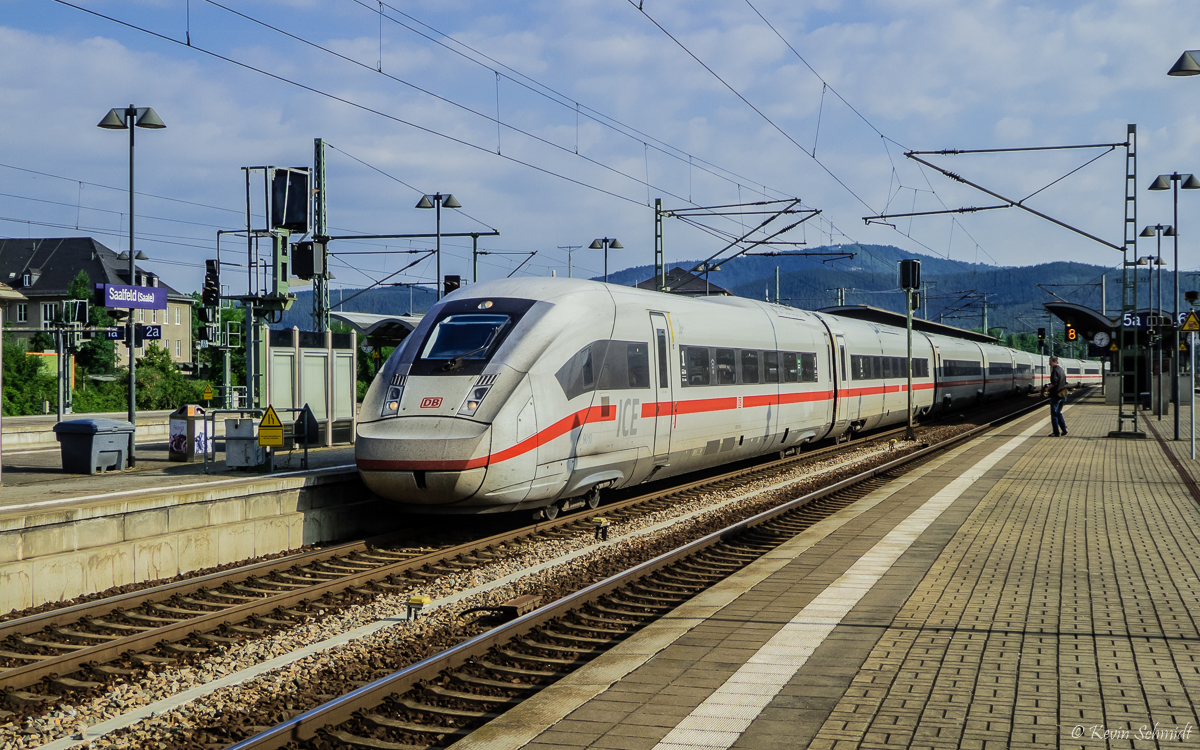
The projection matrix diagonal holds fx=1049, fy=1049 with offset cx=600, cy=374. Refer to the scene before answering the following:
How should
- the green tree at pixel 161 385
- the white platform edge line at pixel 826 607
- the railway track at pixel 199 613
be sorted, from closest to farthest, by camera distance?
1. the white platform edge line at pixel 826 607
2. the railway track at pixel 199 613
3. the green tree at pixel 161 385

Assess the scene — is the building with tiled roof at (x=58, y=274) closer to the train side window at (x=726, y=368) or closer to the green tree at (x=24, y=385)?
the green tree at (x=24, y=385)

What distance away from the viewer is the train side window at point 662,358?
14.3 meters

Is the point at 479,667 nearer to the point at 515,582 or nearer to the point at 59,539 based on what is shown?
the point at 515,582

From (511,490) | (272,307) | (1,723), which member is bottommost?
(1,723)

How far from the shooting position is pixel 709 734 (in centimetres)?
489

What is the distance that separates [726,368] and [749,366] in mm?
1196

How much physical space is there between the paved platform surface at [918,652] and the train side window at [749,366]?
5982mm

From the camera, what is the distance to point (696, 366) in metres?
15.5

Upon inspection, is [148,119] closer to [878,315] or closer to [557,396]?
[557,396]

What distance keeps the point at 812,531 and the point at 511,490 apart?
3272mm

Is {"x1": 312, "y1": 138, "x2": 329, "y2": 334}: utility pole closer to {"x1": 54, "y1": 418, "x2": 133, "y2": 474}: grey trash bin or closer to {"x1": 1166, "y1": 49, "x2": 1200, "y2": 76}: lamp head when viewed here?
{"x1": 54, "y1": 418, "x2": 133, "y2": 474}: grey trash bin

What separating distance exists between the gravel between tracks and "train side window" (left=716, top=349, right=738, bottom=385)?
15.8 ft

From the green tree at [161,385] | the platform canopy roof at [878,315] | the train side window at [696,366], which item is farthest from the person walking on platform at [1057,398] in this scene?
the green tree at [161,385]

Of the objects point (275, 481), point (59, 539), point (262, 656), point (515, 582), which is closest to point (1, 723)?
point (262, 656)
